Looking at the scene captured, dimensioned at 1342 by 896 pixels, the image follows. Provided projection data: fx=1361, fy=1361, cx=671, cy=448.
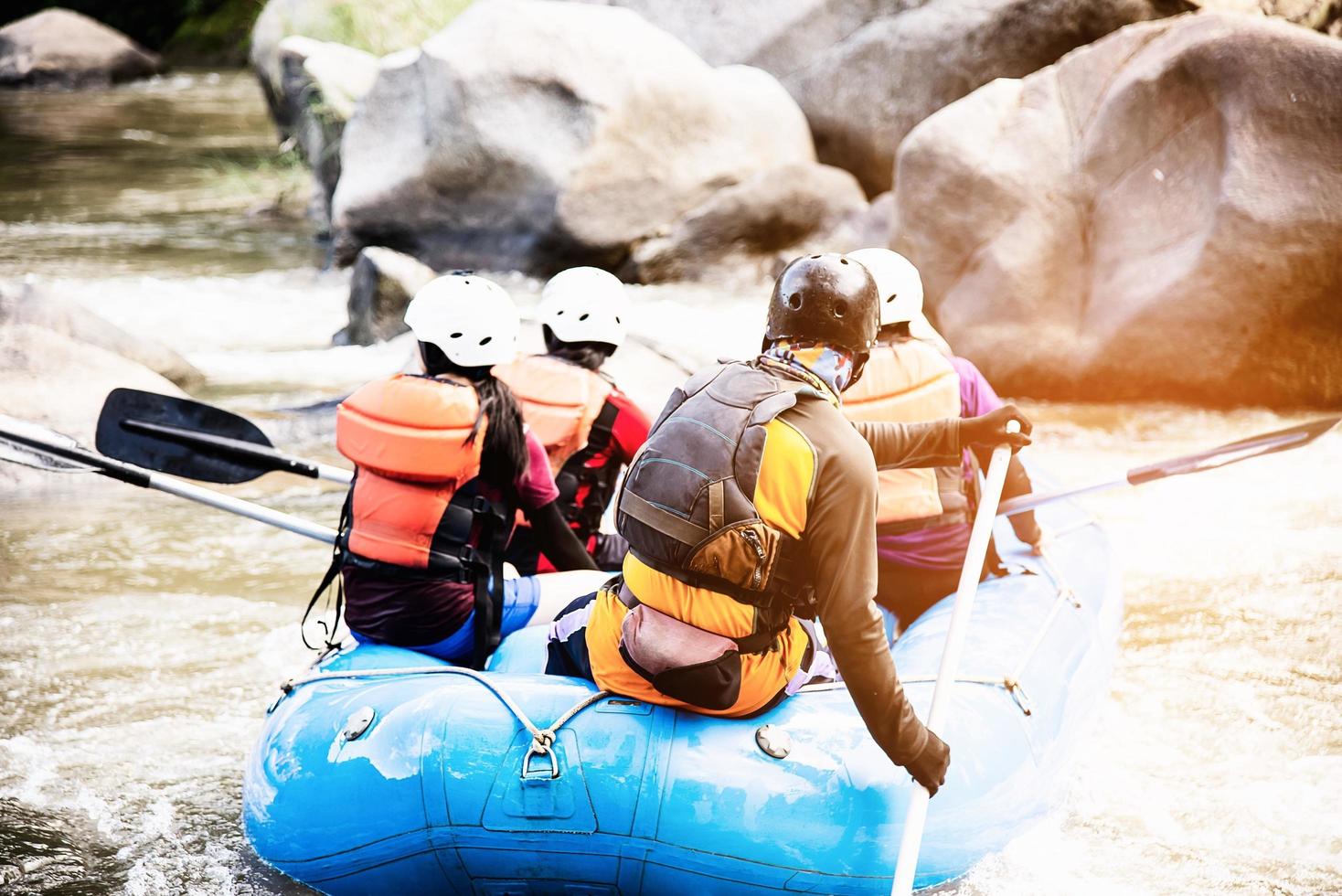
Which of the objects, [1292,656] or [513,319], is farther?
[1292,656]

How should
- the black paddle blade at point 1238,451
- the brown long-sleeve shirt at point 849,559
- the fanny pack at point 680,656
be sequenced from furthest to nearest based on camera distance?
1. the black paddle blade at point 1238,451
2. the fanny pack at point 680,656
3. the brown long-sleeve shirt at point 849,559

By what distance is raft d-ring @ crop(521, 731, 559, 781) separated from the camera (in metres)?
3.03

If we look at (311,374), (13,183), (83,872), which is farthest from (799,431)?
(13,183)

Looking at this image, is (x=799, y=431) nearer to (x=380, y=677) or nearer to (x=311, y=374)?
(x=380, y=677)

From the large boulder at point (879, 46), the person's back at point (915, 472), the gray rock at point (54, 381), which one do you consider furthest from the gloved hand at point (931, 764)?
the large boulder at point (879, 46)

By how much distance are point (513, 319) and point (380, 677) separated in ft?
3.23

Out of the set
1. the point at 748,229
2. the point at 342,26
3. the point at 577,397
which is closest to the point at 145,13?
A: the point at 342,26

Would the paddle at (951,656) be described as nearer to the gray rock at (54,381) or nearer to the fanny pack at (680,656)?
the fanny pack at (680,656)

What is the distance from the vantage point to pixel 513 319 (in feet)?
11.7

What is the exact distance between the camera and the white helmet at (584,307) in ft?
13.9

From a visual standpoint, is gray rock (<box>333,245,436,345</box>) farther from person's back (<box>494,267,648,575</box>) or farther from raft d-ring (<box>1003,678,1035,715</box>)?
raft d-ring (<box>1003,678,1035,715</box>)

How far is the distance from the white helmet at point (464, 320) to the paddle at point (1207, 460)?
160cm

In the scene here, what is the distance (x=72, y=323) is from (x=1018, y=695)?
603 centimetres

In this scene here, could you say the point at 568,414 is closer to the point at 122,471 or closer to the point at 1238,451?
the point at 122,471
